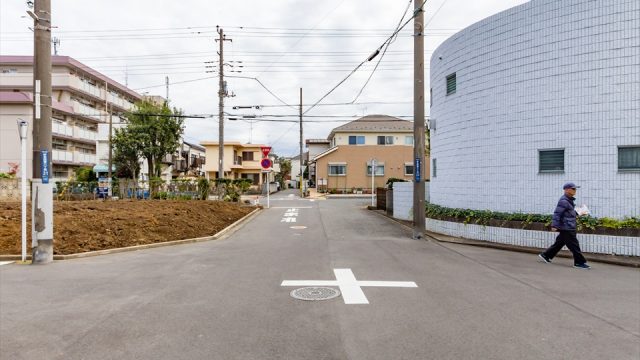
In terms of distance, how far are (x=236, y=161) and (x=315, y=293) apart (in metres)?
44.3

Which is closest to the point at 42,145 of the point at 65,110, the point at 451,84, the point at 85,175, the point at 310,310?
the point at 310,310

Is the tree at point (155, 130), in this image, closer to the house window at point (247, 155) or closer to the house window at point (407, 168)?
the house window at point (247, 155)

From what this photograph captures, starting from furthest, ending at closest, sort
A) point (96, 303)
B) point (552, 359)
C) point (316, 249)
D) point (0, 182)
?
point (0, 182)
point (316, 249)
point (96, 303)
point (552, 359)

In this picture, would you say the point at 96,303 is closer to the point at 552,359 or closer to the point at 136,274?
the point at 136,274

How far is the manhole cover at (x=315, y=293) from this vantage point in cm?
555

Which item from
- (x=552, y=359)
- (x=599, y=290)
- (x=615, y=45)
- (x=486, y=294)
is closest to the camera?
(x=552, y=359)

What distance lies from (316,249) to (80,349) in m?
6.34

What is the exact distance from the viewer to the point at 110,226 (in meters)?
10.7

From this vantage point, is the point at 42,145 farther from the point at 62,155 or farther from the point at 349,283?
the point at 62,155

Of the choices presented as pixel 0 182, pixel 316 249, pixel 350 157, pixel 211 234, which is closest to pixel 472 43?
pixel 316 249

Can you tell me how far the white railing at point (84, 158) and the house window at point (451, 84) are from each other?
A: 3602 cm

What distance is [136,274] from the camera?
7000 mm

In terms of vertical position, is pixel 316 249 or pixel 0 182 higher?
pixel 0 182

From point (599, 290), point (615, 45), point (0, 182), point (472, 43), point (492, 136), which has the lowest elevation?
point (599, 290)
